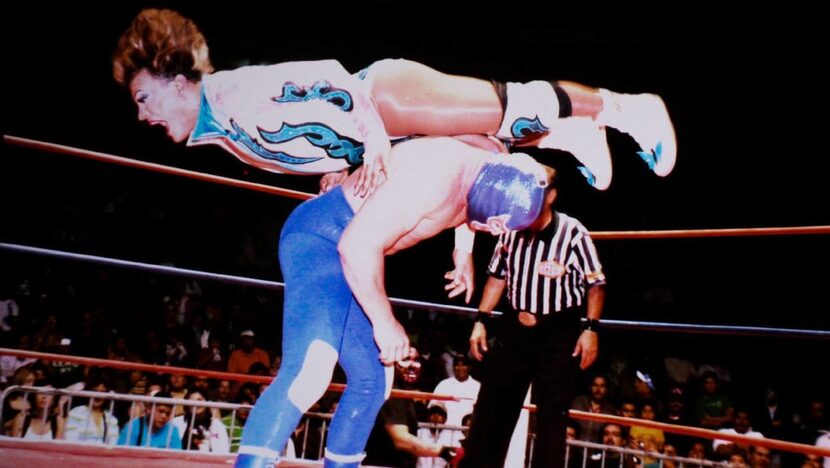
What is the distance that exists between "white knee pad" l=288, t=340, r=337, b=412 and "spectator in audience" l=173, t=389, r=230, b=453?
1.91 m

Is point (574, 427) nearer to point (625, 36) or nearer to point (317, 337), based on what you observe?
point (625, 36)

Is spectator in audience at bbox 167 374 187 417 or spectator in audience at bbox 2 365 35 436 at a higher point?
spectator in audience at bbox 167 374 187 417

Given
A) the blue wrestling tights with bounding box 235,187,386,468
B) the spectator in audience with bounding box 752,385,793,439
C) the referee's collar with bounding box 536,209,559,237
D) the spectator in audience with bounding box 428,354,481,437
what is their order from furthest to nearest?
the spectator in audience with bounding box 752,385,793,439
the spectator in audience with bounding box 428,354,481,437
the referee's collar with bounding box 536,209,559,237
the blue wrestling tights with bounding box 235,187,386,468

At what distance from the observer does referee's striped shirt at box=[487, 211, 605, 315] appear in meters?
2.03

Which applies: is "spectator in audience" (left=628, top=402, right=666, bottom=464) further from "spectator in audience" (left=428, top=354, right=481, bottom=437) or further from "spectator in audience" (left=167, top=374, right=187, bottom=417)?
"spectator in audience" (left=167, top=374, right=187, bottom=417)

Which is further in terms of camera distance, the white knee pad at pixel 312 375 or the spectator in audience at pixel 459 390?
the spectator in audience at pixel 459 390

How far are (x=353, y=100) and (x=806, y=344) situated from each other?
158 inches

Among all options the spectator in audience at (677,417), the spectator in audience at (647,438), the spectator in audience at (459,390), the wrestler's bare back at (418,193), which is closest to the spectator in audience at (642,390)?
the spectator in audience at (677,417)

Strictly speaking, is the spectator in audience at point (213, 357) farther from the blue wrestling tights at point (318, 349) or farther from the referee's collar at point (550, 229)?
the blue wrestling tights at point (318, 349)

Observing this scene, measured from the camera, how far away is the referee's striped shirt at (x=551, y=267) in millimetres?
2025

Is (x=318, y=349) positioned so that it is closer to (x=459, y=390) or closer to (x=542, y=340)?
(x=542, y=340)

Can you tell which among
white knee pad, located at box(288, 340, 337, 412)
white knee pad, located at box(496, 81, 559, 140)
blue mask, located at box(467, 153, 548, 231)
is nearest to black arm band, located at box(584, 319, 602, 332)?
white knee pad, located at box(496, 81, 559, 140)

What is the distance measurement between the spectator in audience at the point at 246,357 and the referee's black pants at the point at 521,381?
166 centimetres

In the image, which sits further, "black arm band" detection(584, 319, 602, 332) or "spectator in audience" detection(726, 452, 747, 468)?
"spectator in audience" detection(726, 452, 747, 468)
